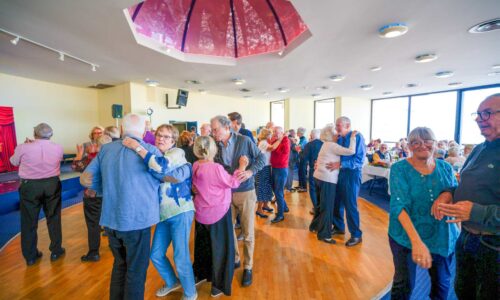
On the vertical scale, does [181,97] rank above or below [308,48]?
below

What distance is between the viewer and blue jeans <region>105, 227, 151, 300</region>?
1539mm

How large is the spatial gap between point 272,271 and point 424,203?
5.46ft

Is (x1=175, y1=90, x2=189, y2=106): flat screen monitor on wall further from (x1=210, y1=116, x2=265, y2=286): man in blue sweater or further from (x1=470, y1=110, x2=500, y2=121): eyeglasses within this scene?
(x1=470, y1=110, x2=500, y2=121): eyeglasses

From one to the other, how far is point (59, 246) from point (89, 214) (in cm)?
61

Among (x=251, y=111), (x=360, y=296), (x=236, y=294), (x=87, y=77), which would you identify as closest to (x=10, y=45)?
(x=87, y=77)

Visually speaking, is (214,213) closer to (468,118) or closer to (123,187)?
(123,187)

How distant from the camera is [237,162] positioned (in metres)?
2.09

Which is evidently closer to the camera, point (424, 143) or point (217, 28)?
point (424, 143)

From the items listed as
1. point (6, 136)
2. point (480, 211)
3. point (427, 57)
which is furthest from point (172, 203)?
point (6, 136)

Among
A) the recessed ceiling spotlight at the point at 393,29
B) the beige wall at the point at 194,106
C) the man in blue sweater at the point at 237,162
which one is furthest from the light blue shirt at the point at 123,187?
the beige wall at the point at 194,106

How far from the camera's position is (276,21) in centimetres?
392

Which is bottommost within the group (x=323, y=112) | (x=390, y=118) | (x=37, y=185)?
(x=37, y=185)

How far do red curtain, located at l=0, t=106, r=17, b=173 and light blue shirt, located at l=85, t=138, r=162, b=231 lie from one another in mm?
7401

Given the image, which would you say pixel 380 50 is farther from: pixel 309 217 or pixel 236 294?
pixel 236 294
